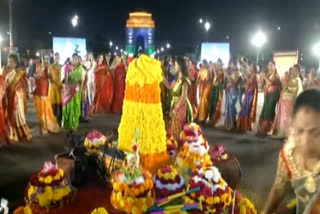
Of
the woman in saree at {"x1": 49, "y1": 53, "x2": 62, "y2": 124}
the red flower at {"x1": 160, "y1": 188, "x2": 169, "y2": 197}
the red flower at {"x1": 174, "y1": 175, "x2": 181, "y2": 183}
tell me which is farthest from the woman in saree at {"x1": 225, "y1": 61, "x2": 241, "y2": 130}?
the red flower at {"x1": 160, "y1": 188, "x2": 169, "y2": 197}

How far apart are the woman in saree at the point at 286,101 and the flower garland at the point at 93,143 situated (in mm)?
4962

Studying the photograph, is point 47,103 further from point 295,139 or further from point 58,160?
point 295,139

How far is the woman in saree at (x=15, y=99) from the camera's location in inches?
305

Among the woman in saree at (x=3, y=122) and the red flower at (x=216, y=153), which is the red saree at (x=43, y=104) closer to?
the woman in saree at (x=3, y=122)

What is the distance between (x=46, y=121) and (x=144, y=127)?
5017 millimetres

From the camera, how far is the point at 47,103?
8734 millimetres

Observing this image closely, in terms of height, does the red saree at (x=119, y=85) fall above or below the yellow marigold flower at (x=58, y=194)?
above

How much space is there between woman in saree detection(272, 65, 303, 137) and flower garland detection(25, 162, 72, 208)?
19.0ft

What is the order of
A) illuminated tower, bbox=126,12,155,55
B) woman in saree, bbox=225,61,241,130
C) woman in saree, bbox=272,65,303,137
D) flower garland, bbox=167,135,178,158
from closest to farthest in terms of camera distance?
flower garland, bbox=167,135,178,158 → woman in saree, bbox=272,65,303,137 → woman in saree, bbox=225,61,241,130 → illuminated tower, bbox=126,12,155,55

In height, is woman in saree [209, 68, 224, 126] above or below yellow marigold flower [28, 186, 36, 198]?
above

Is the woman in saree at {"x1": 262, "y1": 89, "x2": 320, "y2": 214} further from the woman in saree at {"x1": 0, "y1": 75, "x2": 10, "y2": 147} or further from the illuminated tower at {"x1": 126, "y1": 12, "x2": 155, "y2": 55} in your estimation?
the illuminated tower at {"x1": 126, "y1": 12, "x2": 155, "y2": 55}

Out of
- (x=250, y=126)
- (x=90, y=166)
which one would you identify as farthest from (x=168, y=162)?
(x=250, y=126)

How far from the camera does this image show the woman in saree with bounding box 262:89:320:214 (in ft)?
5.68

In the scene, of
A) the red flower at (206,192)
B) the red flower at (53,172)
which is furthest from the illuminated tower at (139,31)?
the red flower at (206,192)
